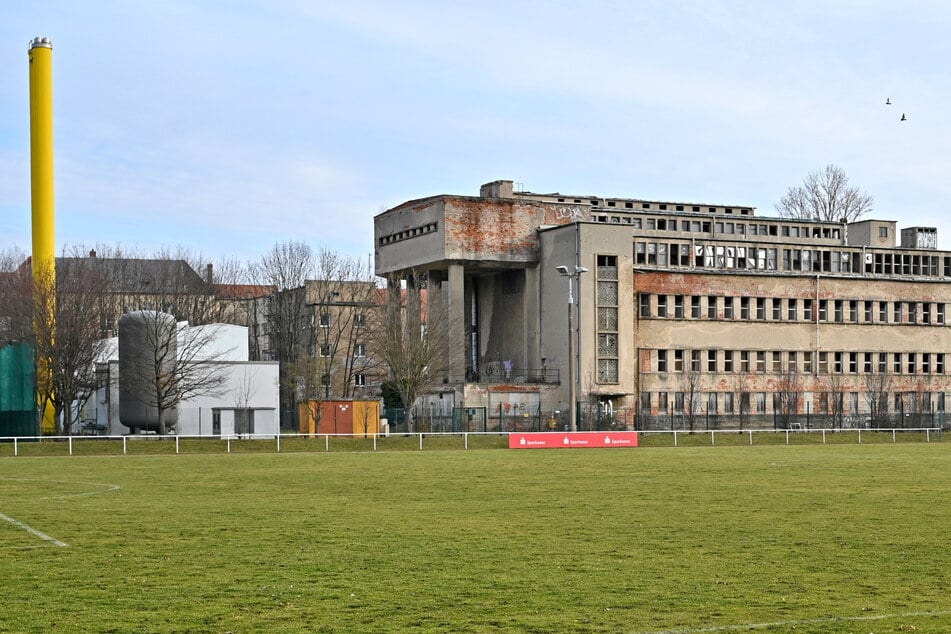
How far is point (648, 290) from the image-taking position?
9888cm

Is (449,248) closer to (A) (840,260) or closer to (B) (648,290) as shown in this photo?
(B) (648,290)

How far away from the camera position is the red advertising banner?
62.8m

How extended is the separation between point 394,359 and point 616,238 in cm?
1875


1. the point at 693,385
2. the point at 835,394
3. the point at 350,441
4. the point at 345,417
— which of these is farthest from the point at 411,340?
the point at 835,394

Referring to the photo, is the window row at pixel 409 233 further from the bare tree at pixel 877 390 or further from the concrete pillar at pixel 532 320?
the bare tree at pixel 877 390

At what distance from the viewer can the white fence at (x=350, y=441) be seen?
57625 mm

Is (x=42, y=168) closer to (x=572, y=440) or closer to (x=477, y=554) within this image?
(x=572, y=440)

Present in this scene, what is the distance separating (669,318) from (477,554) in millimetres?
81763

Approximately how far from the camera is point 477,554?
19156 millimetres

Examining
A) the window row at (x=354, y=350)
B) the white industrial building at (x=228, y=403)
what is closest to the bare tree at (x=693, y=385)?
the window row at (x=354, y=350)

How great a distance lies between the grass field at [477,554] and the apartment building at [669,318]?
53300 mm

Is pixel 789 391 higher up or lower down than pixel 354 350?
lower down

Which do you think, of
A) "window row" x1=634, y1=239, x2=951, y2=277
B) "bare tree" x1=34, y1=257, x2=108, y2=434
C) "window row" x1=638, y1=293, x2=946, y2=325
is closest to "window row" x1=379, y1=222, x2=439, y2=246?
"window row" x1=638, y1=293, x2=946, y2=325

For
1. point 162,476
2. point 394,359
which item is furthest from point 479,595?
point 394,359
